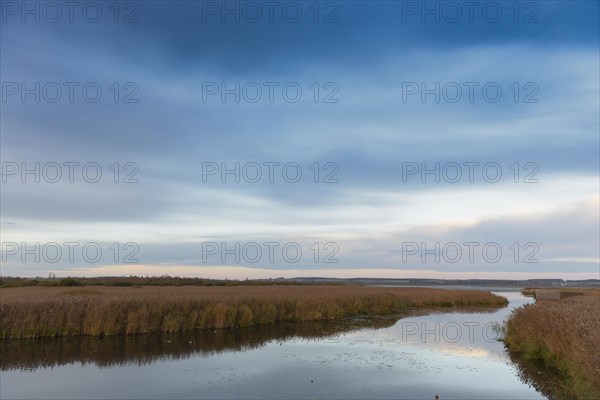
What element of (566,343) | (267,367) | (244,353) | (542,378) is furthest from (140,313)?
(566,343)

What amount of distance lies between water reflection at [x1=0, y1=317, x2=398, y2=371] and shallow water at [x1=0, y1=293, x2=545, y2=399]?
0.04 meters

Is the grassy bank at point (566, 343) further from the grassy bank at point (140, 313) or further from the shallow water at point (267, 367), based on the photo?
the grassy bank at point (140, 313)

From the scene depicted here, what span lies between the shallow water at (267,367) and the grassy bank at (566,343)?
0.99 m

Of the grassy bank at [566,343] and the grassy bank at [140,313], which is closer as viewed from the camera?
the grassy bank at [566,343]

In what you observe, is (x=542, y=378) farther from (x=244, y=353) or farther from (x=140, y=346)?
(x=140, y=346)

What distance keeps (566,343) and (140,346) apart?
1580 centimetres

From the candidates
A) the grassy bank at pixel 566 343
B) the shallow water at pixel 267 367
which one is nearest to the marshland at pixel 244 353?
the shallow water at pixel 267 367

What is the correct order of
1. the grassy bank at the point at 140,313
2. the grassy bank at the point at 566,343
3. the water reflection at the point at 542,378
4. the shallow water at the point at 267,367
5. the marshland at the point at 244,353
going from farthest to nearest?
the grassy bank at the point at 140,313
the marshland at the point at 244,353
the shallow water at the point at 267,367
the water reflection at the point at 542,378
the grassy bank at the point at 566,343

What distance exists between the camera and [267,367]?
56.5 feet

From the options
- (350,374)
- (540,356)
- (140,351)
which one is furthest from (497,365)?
(140,351)

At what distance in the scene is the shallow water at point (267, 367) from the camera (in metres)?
14.1

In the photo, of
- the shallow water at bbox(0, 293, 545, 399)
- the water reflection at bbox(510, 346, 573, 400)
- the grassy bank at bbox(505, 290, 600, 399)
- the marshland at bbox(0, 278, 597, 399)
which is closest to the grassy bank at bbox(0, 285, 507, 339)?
the marshland at bbox(0, 278, 597, 399)

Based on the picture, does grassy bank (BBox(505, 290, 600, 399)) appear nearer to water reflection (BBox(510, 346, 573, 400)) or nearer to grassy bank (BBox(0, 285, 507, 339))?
water reflection (BBox(510, 346, 573, 400))

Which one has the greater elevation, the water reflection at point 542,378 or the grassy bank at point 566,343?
the grassy bank at point 566,343
